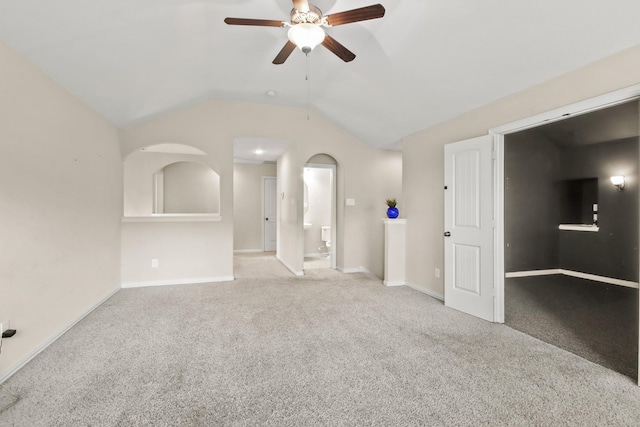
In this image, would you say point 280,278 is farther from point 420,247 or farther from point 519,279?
point 519,279

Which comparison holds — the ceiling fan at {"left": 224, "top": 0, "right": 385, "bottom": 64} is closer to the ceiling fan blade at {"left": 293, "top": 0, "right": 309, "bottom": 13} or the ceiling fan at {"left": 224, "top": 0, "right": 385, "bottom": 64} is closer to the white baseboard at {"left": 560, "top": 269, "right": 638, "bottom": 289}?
the ceiling fan blade at {"left": 293, "top": 0, "right": 309, "bottom": 13}

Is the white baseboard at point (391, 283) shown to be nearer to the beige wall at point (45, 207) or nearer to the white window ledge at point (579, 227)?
the white window ledge at point (579, 227)

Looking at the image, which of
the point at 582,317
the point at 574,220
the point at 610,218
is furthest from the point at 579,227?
the point at 582,317

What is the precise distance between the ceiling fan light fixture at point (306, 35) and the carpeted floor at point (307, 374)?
92.5 inches

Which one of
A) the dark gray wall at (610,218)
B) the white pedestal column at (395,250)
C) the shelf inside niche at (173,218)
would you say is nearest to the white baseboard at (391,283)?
the white pedestal column at (395,250)

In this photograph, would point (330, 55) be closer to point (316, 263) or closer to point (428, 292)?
point (428, 292)

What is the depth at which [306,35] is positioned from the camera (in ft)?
6.61

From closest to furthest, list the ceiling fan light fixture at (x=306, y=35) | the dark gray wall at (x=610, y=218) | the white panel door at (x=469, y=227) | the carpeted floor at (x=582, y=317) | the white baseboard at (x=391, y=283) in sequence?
the ceiling fan light fixture at (x=306, y=35)
the carpeted floor at (x=582, y=317)
the white panel door at (x=469, y=227)
the white baseboard at (x=391, y=283)
the dark gray wall at (x=610, y=218)

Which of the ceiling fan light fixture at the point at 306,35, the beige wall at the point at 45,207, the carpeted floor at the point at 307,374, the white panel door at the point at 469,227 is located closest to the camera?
the carpeted floor at the point at 307,374

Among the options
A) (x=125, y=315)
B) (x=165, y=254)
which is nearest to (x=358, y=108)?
(x=165, y=254)

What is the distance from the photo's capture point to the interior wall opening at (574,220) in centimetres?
381

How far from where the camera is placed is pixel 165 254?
4.48 metres

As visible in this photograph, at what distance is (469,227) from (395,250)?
4.40ft

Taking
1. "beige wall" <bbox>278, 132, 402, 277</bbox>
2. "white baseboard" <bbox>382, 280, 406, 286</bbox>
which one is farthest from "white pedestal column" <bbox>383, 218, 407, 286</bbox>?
"beige wall" <bbox>278, 132, 402, 277</bbox>
